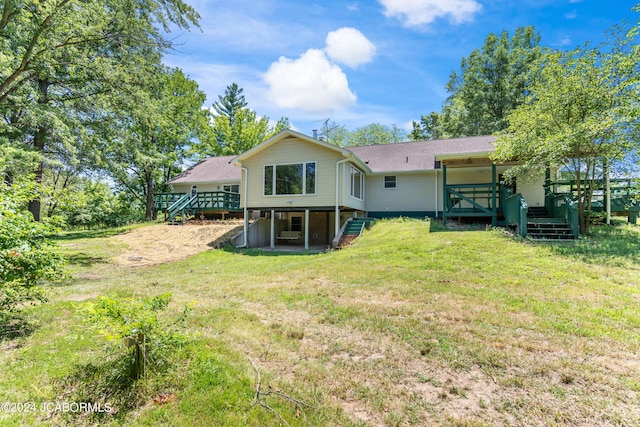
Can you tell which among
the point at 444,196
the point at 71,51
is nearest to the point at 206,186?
the point at 71,51

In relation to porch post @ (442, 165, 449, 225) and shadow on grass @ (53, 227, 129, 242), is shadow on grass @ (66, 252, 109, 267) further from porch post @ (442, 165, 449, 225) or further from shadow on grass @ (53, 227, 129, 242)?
porch post @ (442, 165, 449, 225)

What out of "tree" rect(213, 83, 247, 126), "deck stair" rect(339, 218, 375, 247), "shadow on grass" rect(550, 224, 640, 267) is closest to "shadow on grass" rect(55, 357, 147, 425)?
"shadow on grass" rect(550, 224, 640, 267)

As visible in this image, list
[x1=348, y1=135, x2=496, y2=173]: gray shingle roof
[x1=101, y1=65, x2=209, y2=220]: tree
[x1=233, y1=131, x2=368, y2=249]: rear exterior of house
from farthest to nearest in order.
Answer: [x1=101, y1=65, x2=209, y2=220]: tree, [x1=348, y1=135, x2=496, y2=173]: gray shingle roof, [x1=233, y1=131, x2=368, y2=249]: rear exterior of house

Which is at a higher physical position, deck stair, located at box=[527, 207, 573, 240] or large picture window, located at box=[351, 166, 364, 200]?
large picture window, located at box=[351, 166, 364, 200]

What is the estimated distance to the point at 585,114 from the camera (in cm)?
966

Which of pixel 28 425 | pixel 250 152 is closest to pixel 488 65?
pixel 250 152

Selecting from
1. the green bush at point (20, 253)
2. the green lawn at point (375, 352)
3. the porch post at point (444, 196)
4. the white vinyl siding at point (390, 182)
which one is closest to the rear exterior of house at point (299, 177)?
the white vinyl siding at point (390, 182)

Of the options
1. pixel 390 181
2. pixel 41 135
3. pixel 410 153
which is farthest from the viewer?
pixel 410 153

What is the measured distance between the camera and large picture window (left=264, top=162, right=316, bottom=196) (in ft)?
46.1

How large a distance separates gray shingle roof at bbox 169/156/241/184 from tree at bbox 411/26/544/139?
65.7 ft

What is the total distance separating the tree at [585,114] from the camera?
8.80 meters

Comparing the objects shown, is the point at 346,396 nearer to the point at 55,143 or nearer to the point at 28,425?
the point at 28,425

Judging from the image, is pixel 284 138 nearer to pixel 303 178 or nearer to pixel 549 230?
pixel 303 178

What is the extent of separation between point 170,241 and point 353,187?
877cm
